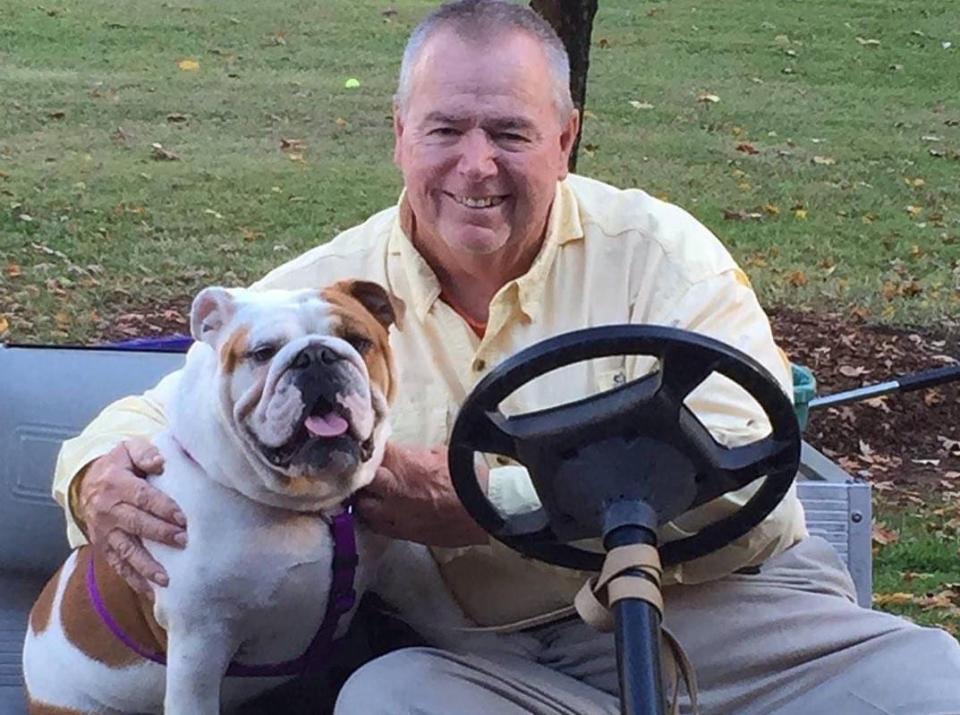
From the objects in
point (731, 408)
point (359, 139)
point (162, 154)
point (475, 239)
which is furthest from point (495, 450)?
point (359, 139)

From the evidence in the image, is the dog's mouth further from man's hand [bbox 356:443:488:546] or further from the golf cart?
the golf cart

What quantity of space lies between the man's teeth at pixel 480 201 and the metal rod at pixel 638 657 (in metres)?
1.04

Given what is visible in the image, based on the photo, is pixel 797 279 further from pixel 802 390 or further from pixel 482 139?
pixel 482 139

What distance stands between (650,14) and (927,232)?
6976mm

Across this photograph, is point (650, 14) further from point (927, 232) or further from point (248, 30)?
point (927, 232)

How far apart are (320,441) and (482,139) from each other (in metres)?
0.62

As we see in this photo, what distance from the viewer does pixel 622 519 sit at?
5.72ft

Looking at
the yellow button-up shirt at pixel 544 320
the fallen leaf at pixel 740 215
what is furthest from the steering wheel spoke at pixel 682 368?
the fallen leaf at pixel 740 215

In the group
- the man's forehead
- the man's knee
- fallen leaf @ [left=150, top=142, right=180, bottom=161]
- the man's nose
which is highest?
the man's forehead

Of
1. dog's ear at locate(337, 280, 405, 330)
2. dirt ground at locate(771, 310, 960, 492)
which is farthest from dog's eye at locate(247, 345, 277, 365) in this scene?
dirt ground at locate(771, 310, 960, 492)

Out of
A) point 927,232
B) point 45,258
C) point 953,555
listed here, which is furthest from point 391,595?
point 927,232

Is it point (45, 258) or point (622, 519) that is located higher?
point (622, 519)

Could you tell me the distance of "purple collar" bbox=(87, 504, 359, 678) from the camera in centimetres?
239

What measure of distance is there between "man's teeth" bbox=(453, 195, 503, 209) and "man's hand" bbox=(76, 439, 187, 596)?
24.6 inches
